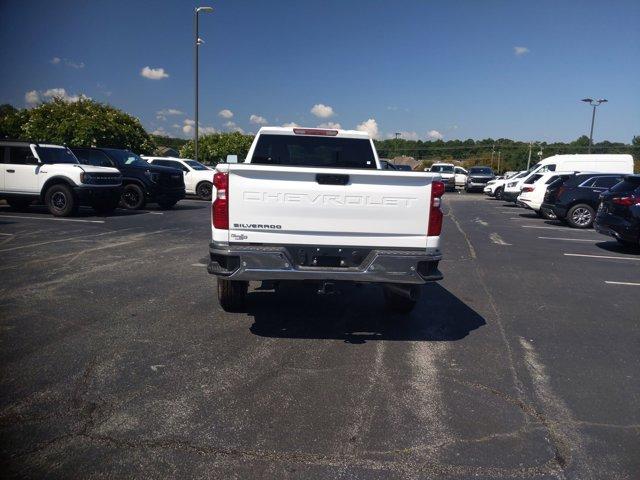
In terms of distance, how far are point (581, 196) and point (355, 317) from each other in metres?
12.5

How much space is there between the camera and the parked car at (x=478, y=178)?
35.2 meters

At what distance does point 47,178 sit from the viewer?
42.8ft

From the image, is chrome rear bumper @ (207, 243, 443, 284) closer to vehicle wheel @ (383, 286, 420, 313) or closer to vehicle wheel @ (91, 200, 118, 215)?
vehicle wheel @ (383, 286, 420, 313)

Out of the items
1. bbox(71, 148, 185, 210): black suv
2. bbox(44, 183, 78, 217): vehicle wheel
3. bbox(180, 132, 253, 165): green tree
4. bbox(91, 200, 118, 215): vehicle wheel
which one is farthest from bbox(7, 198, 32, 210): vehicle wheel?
bbox(180, 132, 253, 165): green tree

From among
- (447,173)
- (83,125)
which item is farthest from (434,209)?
(447,173)

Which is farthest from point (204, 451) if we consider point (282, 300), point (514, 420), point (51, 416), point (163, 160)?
point (163, 160)

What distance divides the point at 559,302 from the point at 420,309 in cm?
203

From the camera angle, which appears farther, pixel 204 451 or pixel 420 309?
pixel 420 309

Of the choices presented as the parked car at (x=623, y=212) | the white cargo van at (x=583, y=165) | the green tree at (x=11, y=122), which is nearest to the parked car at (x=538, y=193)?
the white cargo van at (x=583, y=165)

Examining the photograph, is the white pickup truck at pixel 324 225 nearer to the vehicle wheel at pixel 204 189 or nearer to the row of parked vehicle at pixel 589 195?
the row of parked vehicle at pixel 589 195

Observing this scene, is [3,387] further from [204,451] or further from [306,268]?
[306,268]

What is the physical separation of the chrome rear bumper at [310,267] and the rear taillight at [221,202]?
0.21m

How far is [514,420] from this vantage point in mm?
3389

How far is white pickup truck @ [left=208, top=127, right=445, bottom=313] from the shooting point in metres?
4.39
